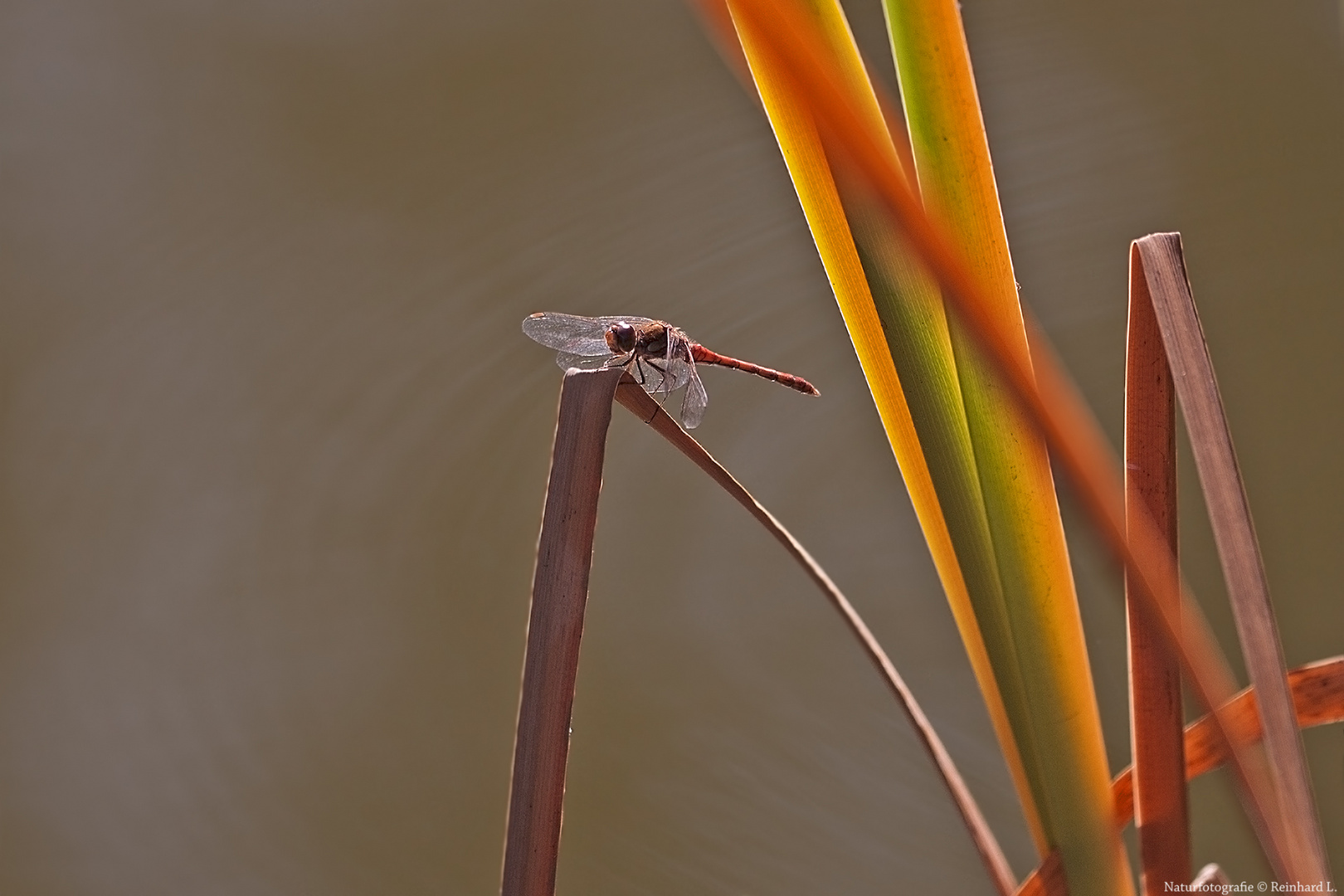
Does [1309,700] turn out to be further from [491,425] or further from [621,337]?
[491,425]

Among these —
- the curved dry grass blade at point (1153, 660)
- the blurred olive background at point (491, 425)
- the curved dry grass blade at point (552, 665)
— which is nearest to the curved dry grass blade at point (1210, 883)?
the curved dry grass blade at point (1153, 660)

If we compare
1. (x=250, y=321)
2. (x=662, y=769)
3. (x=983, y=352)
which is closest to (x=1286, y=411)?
(x=662, y=769)

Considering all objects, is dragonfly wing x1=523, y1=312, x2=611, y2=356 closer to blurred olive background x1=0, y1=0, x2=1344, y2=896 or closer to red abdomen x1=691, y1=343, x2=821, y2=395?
red abdomen x1=691, y1=343, x2=821, y2=395

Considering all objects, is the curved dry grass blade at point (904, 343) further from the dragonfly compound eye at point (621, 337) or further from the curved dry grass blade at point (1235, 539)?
the dragonfly compound eye at point (621, 337)

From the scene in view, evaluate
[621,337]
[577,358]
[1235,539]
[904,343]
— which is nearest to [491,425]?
[577,358]

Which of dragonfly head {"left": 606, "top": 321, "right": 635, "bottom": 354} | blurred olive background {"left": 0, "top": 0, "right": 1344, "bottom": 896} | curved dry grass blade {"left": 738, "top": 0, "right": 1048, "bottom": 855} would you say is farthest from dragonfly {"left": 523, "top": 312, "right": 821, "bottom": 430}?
curved dry grass blade {"left": 738, "top": 0, "right": 1048, "bottom": 855}

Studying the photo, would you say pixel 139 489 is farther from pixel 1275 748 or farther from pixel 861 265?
pixel 1275 748
